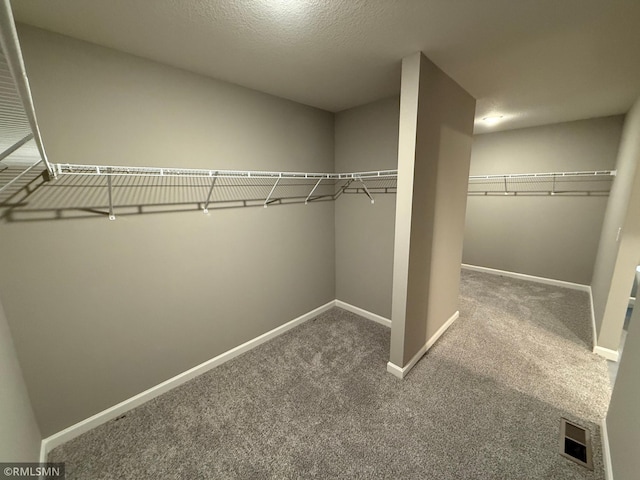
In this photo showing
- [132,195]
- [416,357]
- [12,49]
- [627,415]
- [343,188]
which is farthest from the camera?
[343,188]

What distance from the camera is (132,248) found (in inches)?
66.9

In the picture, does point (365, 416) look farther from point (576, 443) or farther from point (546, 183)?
point (546, 183)

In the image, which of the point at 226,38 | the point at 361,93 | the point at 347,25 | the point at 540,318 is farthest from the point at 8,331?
the point at 540,318

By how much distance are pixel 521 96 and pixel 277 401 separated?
3335 millimetres

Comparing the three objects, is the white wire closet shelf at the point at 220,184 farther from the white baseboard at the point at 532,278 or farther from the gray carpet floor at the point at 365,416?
the white baseboard at the point at 532,278

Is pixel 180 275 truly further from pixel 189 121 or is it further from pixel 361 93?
pixel 361 93

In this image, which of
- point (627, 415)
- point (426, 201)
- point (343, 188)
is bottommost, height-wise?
point (627, 415)

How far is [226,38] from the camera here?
1.44 metres

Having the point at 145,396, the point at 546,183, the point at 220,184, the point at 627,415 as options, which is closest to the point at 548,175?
the point at 546,183

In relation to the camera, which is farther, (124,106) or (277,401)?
(277,401)

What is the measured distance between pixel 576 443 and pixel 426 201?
170 cm

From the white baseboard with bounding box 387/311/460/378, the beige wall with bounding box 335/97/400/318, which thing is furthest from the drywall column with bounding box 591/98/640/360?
the beige wall with bounding box 335/97/400/318

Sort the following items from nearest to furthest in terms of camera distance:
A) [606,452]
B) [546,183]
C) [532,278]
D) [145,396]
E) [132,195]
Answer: [606,452]
[132,195]
[145,396]
[546,183]
[532,278]
